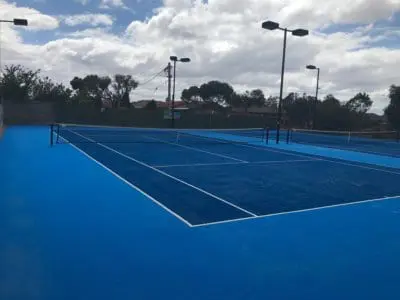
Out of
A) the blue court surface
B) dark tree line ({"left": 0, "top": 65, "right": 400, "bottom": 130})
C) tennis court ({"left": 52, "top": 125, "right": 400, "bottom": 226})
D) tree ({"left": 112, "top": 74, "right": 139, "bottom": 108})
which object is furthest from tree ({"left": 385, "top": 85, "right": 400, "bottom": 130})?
tree ({"left": 112, "top": 74, "right": 139, "bottom": 108})

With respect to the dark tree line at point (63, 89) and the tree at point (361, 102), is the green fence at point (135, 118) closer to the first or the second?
the dark tree line at point (63, 89)

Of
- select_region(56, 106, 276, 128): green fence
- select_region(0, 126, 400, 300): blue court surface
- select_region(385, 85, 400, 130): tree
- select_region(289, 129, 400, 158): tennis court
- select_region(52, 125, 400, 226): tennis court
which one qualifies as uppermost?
select_region(385, 85, 400, 130): tree

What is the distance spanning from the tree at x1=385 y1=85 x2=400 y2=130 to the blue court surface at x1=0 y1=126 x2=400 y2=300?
3418cm

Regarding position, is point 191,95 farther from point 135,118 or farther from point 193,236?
point 193,236

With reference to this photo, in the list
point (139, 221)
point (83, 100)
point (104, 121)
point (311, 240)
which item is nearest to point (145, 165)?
point (139, 221)

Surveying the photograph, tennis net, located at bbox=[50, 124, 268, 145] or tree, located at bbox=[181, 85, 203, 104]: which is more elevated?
tree, located at bbox=[181, 85, 203, 104]

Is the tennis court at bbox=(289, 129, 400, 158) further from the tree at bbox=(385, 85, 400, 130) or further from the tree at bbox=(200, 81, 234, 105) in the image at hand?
the tree at bbox=(200, 81, 234, 105)

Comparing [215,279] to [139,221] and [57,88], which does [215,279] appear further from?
[57,88]

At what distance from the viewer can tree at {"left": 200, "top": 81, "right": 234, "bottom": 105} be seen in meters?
90.4

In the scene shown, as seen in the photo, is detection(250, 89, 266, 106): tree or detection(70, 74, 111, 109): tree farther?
detection(250, 89, 266, 106): tree

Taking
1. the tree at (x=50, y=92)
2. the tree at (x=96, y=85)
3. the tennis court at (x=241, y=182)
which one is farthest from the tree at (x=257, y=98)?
the tennis court at (x=241, y=182)

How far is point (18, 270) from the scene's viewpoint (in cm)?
401

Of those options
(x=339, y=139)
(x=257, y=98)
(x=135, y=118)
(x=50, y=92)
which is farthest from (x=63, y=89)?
(x=257, y=98)

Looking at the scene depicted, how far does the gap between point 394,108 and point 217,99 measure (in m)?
55.2
